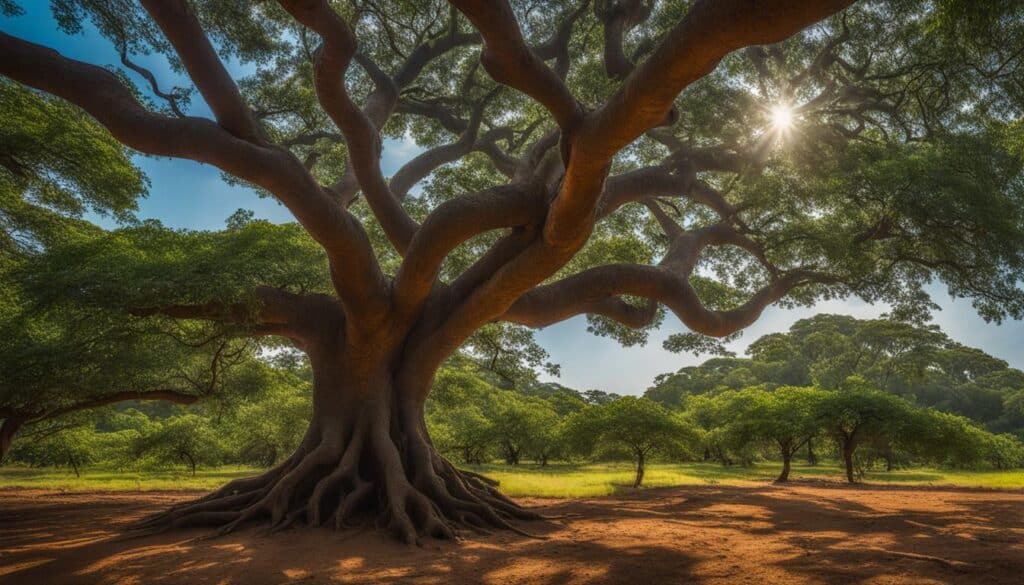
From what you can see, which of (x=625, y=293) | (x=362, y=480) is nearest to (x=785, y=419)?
(x=625, y=293)

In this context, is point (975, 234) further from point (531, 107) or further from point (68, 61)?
point (68, 61)

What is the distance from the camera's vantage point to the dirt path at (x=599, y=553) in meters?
4.56

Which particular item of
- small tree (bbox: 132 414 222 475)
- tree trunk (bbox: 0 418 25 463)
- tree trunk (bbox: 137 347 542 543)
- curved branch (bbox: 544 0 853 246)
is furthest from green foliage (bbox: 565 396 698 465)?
small tree (bbox: 132 414 222 475)

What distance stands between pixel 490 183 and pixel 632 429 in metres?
9.61

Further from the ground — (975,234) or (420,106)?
(420,106)

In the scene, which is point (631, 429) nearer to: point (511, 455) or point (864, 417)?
point (864, 417)

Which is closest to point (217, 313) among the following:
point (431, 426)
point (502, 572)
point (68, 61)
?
point (68, 61)

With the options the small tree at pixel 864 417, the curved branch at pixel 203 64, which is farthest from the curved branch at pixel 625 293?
the small tree at pixel 864 417

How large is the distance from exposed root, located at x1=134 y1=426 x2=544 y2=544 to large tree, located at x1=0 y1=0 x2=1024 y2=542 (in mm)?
46

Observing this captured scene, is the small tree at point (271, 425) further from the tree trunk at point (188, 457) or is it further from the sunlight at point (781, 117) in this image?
the sunlight at point (781, 117)

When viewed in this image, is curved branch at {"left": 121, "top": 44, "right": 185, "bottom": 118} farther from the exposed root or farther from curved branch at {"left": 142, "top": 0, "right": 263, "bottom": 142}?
the exposed root

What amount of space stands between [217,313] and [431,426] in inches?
1025

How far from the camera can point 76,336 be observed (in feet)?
27.7

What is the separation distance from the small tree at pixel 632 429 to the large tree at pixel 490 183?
21.3 ft
